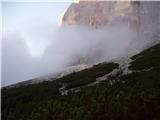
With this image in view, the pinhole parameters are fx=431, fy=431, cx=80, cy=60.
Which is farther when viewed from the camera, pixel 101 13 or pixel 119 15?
pixel 101 13

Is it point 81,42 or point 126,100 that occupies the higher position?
point 126,100

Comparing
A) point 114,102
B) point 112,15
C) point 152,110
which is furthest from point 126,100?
point 112,15

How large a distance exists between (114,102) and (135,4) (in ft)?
432

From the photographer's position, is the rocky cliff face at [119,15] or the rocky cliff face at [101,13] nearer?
the rocky cliff face at [119,15]

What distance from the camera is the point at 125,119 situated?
716 inches

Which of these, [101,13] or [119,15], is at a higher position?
[119,15]

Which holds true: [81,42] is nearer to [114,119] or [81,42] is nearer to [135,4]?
[135,4]

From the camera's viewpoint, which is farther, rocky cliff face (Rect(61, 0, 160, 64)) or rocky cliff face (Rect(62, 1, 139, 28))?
rocky cliff face (Rect(62, 1, 139, 28))

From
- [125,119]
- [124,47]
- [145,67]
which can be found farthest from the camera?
[124,47]

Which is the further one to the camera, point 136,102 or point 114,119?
point 136,102

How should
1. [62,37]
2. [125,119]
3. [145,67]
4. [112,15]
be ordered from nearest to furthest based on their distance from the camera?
1. [125,119]
2. [145,67]
3. [112,15]
4. [62,37]

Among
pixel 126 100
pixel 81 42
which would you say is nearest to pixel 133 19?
pixel 81 42

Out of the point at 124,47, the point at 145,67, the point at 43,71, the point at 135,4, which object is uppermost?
the point at 145,67

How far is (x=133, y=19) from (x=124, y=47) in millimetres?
15461
